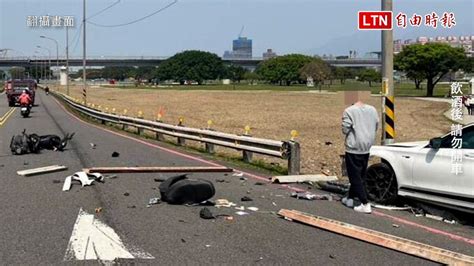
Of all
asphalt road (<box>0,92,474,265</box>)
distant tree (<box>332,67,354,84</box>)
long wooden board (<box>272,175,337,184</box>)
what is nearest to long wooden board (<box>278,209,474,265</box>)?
asphalt road (<box>0,92,474,265</box>)

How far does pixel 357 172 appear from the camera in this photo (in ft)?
29.8

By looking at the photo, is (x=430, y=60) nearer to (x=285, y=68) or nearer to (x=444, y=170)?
(x=444, y=170)

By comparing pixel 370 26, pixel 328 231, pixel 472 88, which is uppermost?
pixel 370 26

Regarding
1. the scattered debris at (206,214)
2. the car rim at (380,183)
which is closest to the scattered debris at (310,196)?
the car rim at (380,183)

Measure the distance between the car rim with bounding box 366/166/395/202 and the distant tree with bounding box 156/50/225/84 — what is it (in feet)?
591

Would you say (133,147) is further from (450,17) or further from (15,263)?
(15,263)

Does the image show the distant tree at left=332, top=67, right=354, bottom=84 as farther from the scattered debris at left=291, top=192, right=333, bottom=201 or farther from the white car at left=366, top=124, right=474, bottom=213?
the white car at left=366, top=124, right=474, bottom=213

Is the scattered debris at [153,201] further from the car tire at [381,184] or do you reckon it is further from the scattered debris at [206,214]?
the car tire at [381,184]

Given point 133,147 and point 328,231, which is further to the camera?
point 133,147

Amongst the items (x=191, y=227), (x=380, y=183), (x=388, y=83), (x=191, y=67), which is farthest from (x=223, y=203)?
(x=191, y=67)

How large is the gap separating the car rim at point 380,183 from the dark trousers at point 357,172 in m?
0.51

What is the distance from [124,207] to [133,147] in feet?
32.9

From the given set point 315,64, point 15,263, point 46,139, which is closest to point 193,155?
point 46,139

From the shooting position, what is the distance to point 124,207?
29.9ft
